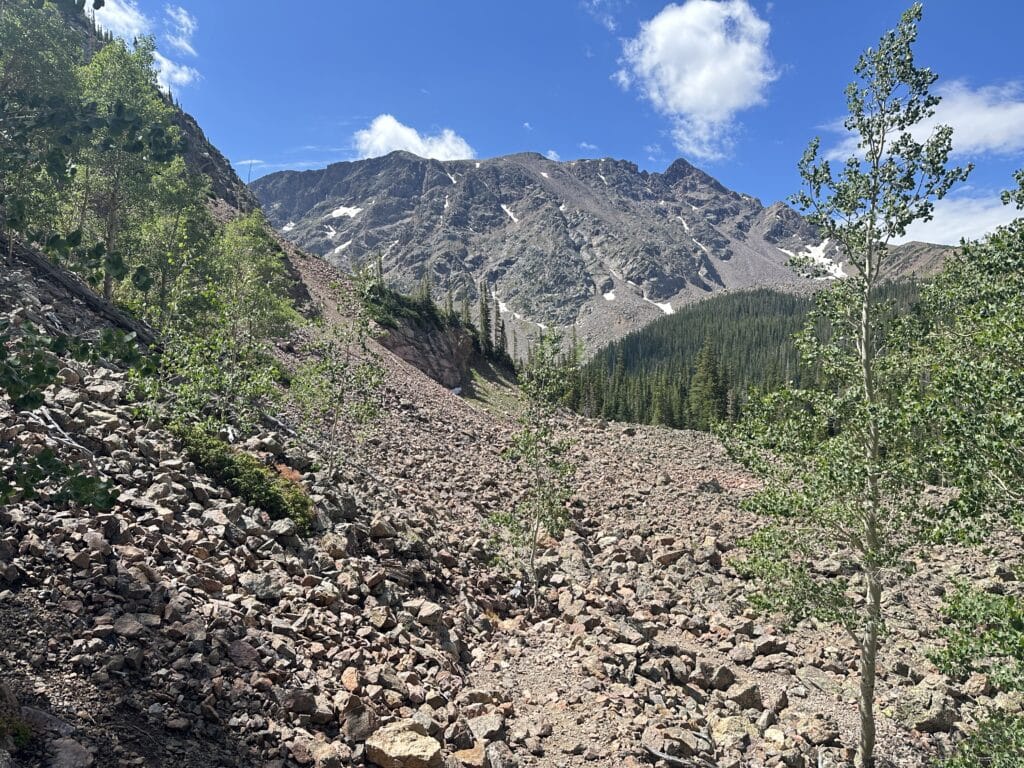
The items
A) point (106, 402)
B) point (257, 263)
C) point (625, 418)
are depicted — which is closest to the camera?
point (106, 402)

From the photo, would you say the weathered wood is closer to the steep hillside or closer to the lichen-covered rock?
the steep hillside

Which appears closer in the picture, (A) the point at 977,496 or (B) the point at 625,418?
(A) the point at 977,496

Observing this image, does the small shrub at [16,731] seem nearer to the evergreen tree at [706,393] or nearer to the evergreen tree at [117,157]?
the evergreen tree at [117,157]

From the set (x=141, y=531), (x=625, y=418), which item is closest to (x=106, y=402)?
(x=141, y=531)

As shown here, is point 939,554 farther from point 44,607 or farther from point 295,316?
point 295,316

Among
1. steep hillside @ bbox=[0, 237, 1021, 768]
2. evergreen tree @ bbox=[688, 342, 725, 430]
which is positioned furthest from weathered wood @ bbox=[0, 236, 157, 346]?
evergreen tree @ bbox=[688, 342, 725, 430]

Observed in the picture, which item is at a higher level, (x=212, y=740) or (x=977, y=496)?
(x=977, y=496)

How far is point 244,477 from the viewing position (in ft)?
45.8

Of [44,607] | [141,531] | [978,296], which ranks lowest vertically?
[44,607]

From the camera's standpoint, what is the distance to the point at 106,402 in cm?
1336

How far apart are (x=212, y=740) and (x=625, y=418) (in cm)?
9914

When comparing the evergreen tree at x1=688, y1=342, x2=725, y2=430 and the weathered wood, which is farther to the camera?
the evergreen tree at x1=688, y1=342, x2=725, y2=430

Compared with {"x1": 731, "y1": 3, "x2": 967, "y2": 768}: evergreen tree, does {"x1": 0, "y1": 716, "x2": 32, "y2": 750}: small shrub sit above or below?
below

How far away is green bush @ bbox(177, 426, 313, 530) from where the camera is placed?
13711 mm
